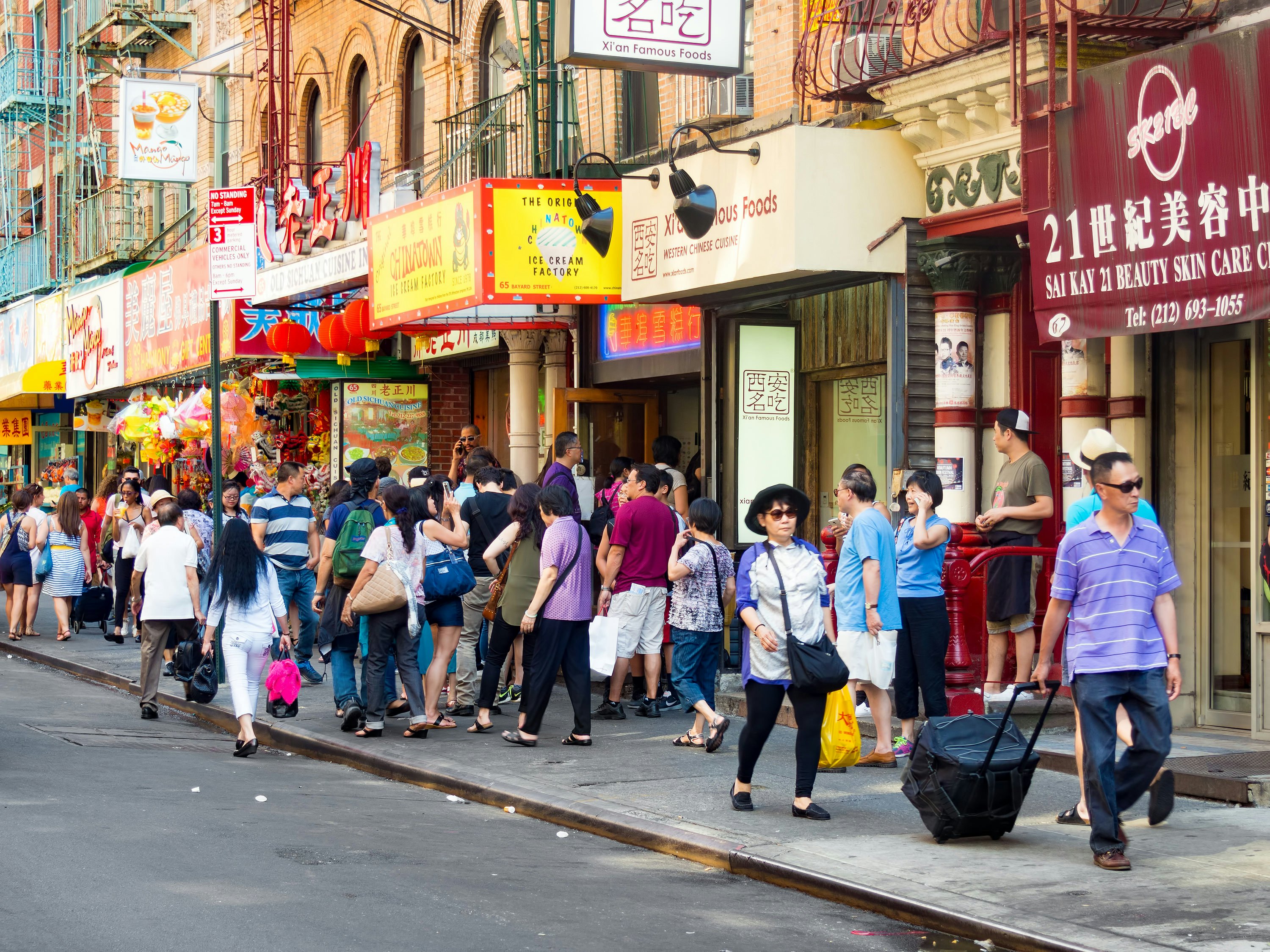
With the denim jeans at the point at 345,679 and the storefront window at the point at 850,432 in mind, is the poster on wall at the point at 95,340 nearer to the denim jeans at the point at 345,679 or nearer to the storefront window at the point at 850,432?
the storefront window at the point at 850,432

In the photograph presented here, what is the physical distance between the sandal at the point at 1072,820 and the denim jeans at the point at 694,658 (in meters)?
3.27

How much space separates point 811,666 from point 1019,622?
3.11 meters

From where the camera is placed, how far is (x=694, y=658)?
11430mm

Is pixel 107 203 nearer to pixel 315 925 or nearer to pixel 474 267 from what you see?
pixel 474 267

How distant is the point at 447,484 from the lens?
14.4m

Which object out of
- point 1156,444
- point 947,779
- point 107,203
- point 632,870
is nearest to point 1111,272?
point 1156,444

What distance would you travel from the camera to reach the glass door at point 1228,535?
1086cm

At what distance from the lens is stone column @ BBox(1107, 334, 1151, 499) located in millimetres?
11000

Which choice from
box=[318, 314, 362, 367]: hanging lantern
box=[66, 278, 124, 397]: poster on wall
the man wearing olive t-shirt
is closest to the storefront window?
the man wearing olive t-shirt

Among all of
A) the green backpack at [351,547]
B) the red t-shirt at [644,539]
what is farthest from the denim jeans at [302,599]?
the red t-shirt at [644,539]

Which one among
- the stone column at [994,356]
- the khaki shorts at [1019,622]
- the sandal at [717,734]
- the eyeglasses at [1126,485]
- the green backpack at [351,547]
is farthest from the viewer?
the stone column at [994,356]

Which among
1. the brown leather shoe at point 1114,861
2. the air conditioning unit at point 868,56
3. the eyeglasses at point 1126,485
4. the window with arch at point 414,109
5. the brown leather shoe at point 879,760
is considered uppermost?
the window with arch at point 414,109

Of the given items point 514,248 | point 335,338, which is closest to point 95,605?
point 335,338

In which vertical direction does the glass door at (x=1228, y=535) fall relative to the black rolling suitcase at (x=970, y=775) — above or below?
above
